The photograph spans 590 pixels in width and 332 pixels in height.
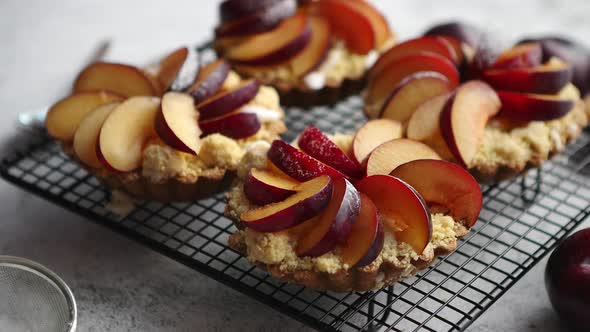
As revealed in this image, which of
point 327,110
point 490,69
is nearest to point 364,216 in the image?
point 490,69

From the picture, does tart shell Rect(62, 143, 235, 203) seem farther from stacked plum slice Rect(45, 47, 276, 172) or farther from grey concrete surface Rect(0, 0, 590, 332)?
grey concrete surface Rect(0, 0, 590, 332)

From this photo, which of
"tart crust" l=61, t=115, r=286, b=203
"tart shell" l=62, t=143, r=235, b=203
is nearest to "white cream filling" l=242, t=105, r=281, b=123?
"tart crust" l=61, t=115, r=286, b=203

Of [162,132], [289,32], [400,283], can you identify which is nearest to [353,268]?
[400,283]

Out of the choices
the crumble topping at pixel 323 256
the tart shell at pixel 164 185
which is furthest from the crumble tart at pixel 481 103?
the tart shell at pixel 164 185

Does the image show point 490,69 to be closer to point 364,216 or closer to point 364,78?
point 364,78

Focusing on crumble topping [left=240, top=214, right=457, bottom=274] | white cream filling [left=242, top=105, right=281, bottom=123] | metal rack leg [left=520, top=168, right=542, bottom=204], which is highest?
white cream filling [left=242, top=105, right=281, bottom=123]

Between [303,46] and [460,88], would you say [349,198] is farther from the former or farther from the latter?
[303,46]

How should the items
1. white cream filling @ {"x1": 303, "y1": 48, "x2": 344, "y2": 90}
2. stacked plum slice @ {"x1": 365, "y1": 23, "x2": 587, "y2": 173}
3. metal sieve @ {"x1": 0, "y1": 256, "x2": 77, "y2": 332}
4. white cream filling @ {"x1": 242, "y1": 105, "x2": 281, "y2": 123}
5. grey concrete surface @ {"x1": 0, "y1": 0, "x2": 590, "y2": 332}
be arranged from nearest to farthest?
metal sieve @ {"x1": 0, "y1": 256, "x2": 77, "y2": 332} < grey concrete surface @ {"x1": 0, "y1": 0, "x2": 590, "y2": 332} < stacked plum slice @ {"x1": 365, "y1": 23, "x2": 587, "y2": 173} < white cream filling @ {"x1": 242, "y1": 105, "x2": 281, "y2": 123} < white cream filling @ {"x1": 303, "y1": 48, "x2": 344, "y2": 90}
